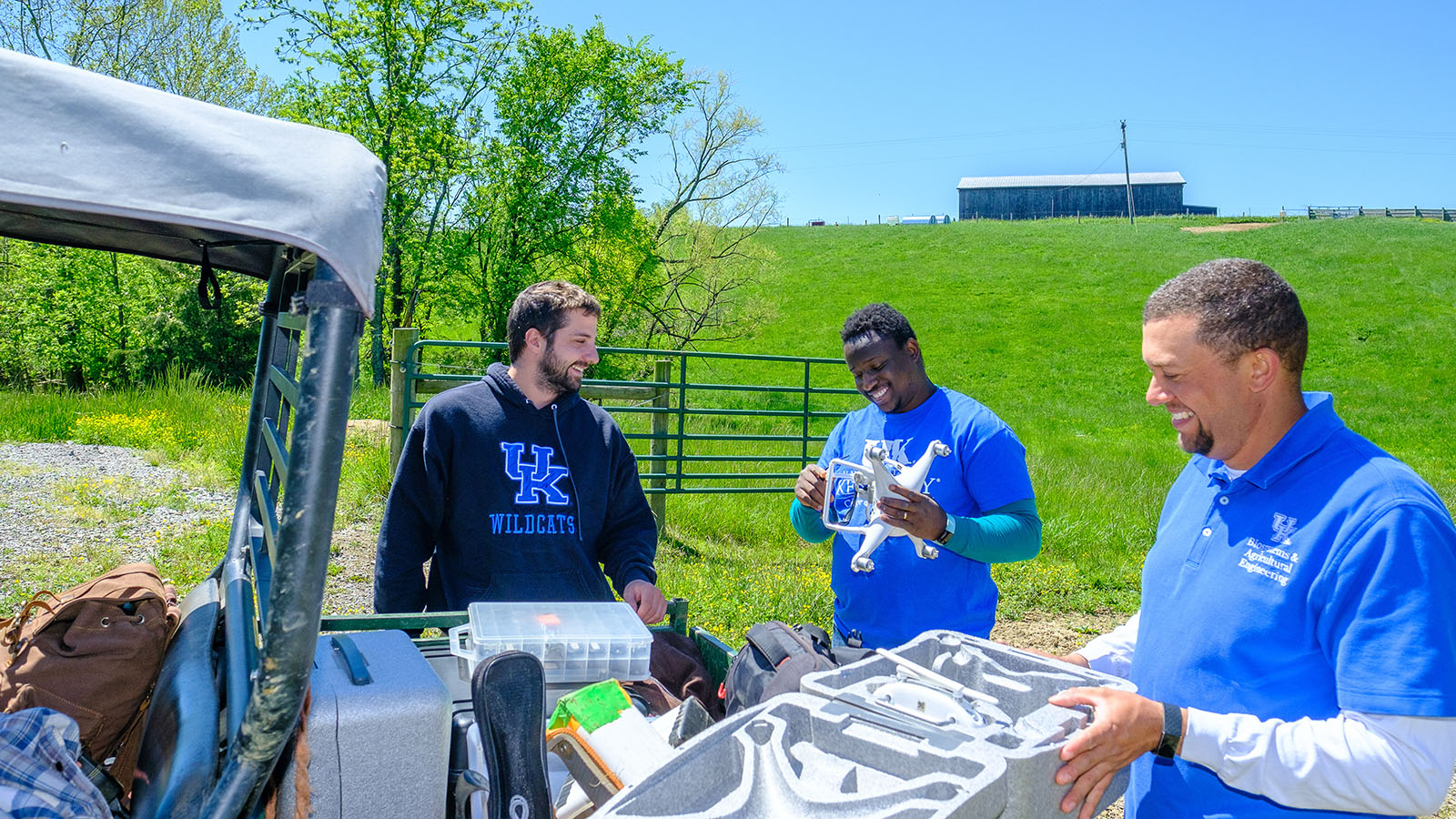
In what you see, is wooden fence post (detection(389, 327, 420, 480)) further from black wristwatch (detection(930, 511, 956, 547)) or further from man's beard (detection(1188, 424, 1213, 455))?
man's beard (detection(1188, 424, 1213, 455))

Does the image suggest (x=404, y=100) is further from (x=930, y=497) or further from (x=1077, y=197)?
(x=1077, y=197)

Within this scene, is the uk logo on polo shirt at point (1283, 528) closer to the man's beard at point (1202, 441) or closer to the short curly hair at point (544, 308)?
the man's beard at point (1202, 441)

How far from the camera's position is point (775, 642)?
2.19 meters

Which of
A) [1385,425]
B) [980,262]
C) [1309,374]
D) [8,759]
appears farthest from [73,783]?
[980,262]

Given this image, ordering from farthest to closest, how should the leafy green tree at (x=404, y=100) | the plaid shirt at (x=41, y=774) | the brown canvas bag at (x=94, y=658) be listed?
the leafy green tree at (x=404, y=100) → the brown canvas bag at (x=94, y=658) → the plaid shirt at (x=41, y=774)

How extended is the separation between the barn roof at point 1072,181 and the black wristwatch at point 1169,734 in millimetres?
85611

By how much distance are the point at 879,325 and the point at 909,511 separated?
758mm

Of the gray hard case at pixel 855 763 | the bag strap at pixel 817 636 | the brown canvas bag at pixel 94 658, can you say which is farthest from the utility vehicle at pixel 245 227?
the bag strap at pixel 817 636

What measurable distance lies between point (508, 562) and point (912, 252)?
52.2 metres

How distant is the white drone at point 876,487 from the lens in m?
2.64

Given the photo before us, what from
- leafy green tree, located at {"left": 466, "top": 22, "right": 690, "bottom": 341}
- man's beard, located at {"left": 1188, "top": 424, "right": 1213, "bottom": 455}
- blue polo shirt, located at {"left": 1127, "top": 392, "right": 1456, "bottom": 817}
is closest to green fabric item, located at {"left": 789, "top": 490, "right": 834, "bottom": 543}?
blue polo shirt, located at {"left": 1127, "top": 392, "right": 1456, "bottom": 817}

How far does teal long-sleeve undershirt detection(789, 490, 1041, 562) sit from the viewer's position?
2859 mm

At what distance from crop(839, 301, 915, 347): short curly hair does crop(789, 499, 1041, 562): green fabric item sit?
624mm

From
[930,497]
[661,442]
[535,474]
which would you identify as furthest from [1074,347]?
[535,474]
